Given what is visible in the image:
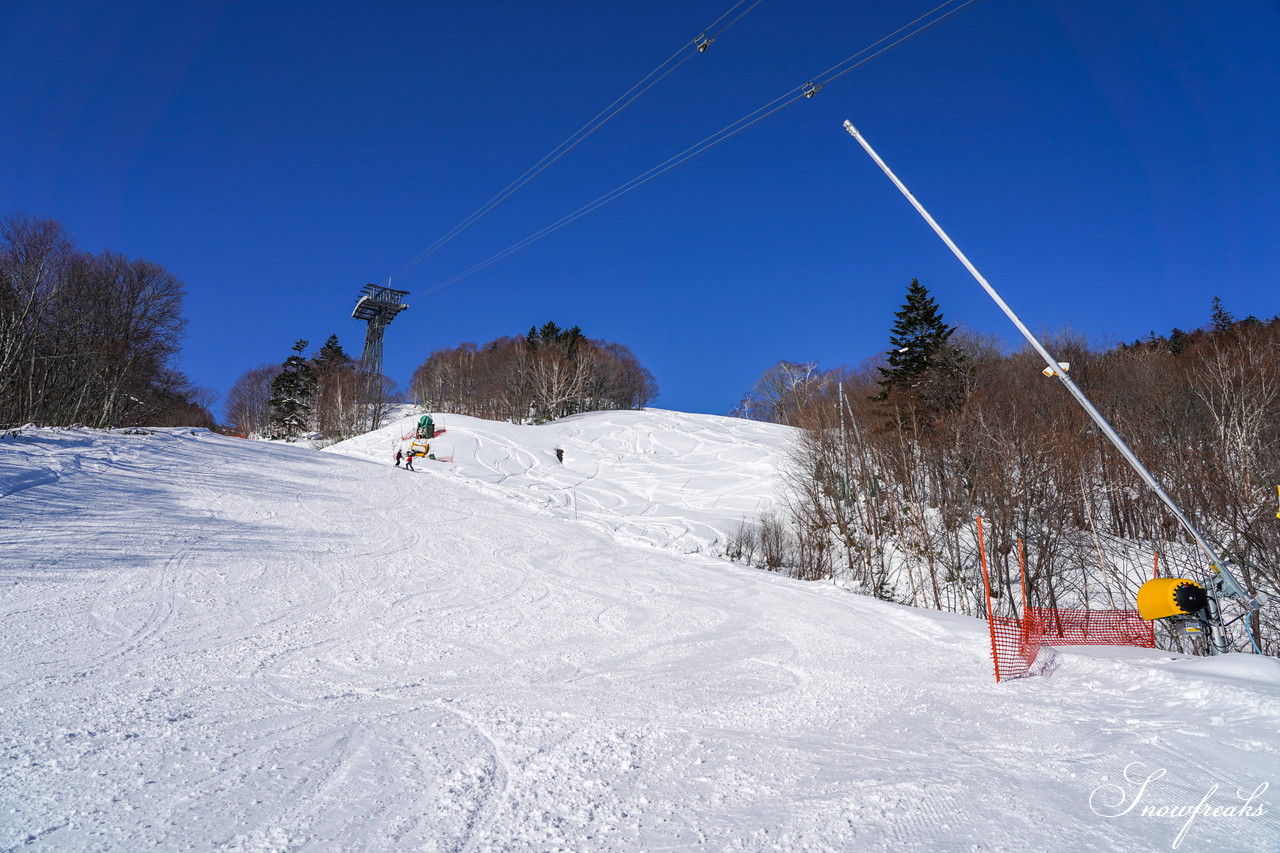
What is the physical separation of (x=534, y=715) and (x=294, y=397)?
70.1 meters

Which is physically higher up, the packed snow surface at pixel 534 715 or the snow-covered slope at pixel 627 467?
the snow-covered slope at pixel 627 467

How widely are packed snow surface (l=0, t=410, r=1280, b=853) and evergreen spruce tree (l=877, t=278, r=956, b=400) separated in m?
27.2

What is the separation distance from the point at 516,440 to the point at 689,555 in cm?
2391

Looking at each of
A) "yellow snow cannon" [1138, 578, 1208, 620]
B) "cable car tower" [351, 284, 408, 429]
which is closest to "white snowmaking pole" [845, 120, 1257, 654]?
"yellow snow cannon" [1138, 578, 1208, 620]

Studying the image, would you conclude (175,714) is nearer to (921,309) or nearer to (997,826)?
(997,826)

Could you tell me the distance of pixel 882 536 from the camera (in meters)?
22.6

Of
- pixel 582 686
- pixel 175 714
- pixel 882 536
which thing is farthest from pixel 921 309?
pixel 175 714

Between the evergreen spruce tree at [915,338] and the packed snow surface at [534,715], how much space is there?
89.3 feet

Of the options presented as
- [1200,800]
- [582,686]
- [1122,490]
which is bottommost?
[582,686]

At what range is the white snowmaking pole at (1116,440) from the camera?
6.41m

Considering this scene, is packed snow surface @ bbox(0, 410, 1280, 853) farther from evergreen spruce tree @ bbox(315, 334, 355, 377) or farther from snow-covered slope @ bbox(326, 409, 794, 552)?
evergreen spruce tree @ bbox(315, 334, 355, 377)

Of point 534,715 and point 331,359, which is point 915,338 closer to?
point 534,715

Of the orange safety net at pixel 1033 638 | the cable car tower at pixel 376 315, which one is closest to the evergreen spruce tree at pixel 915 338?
the orange safety net at pixel 1033 638

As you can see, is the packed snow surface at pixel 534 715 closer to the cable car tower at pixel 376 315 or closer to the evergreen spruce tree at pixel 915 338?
the evergreen spruce tree at pixel 915 338
